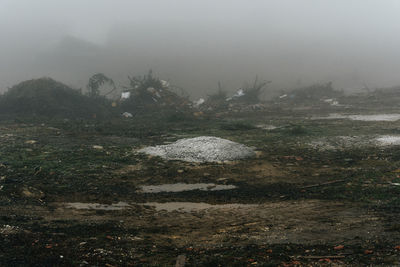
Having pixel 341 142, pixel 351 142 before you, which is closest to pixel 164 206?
pixel 341 142

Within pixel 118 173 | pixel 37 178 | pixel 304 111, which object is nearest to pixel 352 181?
pixel 118 173

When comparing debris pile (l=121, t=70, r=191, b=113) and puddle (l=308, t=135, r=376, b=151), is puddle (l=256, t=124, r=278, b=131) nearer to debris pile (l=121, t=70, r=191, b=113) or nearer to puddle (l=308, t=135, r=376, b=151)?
puddle (l=308, t=135, r=376, b=151)

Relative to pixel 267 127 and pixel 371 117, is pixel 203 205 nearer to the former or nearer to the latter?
pixel 267 127

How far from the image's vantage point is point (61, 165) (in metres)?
7.62

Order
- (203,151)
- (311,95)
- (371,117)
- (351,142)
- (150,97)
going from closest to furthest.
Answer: (203,151) → (351,142) → (371,117) → (150,97) → (311,95)

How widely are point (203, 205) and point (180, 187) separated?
40.2 inches

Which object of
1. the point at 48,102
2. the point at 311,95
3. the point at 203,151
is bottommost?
the point at 203,151

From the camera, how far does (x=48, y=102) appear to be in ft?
54.2

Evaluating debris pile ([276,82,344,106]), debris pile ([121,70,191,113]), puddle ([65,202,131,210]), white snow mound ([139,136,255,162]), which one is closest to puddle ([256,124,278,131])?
white snow mound ([139,136,255,162])

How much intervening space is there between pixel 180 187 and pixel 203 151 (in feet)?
6.77

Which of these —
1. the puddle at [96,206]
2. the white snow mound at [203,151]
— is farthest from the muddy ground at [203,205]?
the white snow mound at [203,151]

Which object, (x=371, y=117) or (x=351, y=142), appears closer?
(x=351, y=142)

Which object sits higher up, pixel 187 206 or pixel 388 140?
pixel 388 140

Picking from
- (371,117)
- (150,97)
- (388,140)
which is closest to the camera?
(388,140)
